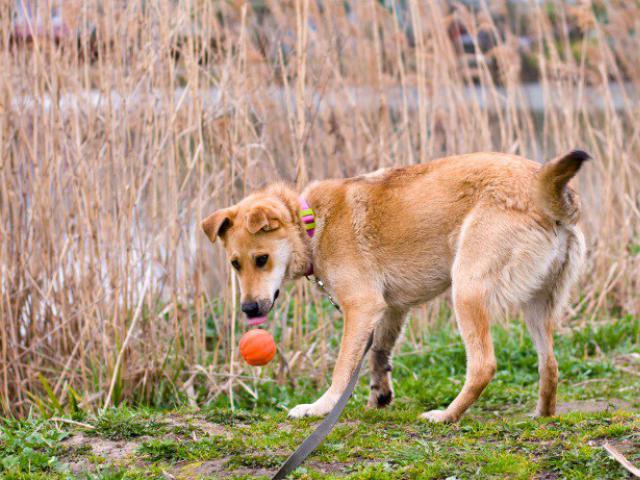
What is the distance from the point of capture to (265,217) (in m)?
4.72

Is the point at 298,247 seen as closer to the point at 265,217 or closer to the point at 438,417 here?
the point at 265,217

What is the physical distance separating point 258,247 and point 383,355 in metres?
0.97

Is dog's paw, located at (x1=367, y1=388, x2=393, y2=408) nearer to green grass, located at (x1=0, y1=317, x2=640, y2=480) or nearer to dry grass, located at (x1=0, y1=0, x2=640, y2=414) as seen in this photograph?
green grass, located at (x1=0, y1=317, x2=640, y2=480)

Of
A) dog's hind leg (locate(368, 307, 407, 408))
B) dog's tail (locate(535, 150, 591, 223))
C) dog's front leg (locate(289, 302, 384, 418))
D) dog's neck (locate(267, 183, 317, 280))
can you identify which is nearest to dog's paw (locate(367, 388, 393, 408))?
dog's hind leg (locate(368, 307, 407, 408))

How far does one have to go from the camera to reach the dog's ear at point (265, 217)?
15.4ft

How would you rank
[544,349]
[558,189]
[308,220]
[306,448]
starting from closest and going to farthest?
1. [306,448]
2. [558,189]
3. [544,349]
4. [308,220]

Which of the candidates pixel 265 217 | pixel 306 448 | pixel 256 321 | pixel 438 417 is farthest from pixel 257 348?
pixel 306 448

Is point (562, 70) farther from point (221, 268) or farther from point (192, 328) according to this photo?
point (192, 328)

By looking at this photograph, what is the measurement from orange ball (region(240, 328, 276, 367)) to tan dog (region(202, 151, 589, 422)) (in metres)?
0.14

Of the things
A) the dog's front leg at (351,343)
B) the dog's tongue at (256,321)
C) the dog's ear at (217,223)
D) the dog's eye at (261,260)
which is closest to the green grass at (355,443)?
the dog's front leg at (351,343)

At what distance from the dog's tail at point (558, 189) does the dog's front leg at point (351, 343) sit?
1.08m

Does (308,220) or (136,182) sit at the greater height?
(136,182)

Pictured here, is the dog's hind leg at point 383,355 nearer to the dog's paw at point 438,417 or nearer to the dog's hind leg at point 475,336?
the dog's paw at point 438,417

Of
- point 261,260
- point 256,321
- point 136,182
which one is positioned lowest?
point 256,321
